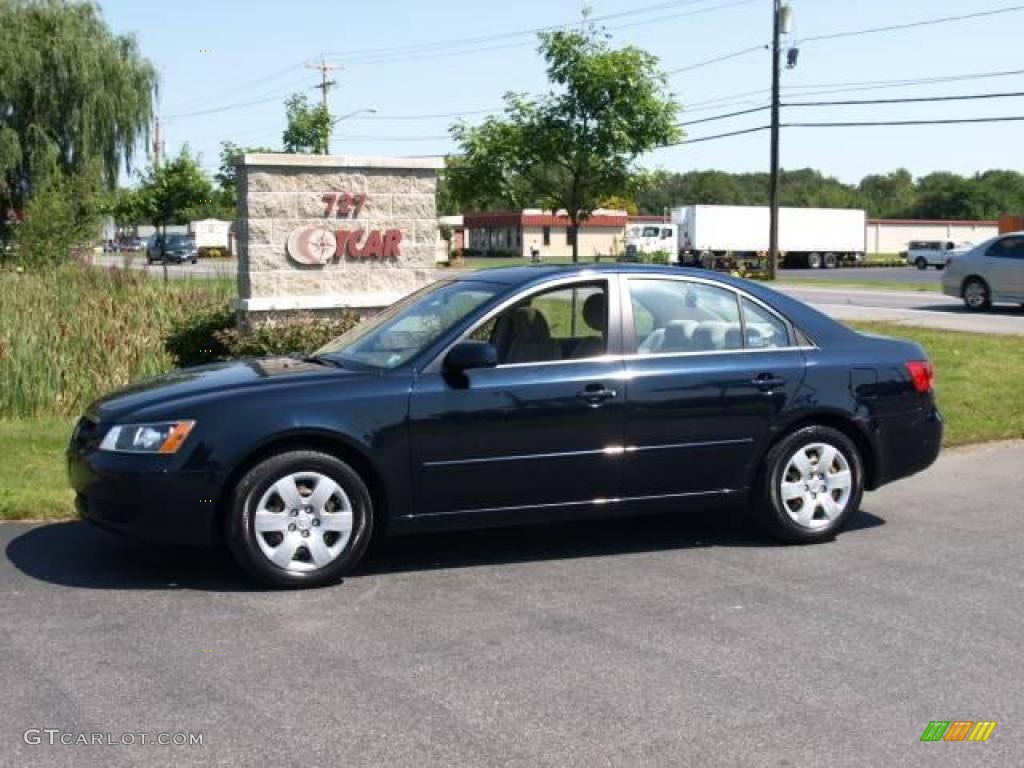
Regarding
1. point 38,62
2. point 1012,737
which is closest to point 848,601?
point 1012,737

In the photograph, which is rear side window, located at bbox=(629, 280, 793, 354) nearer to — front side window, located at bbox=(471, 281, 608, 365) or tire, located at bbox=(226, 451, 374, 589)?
front side window, located at bbox=(471, 281, 608, 365)

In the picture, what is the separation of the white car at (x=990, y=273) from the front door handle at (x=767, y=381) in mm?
17172

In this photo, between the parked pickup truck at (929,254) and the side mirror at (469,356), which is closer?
the side mirror at (469,356)

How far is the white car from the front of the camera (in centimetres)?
2241

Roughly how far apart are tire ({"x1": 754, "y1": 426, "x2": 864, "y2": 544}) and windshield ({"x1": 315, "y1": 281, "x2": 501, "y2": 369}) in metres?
1.80

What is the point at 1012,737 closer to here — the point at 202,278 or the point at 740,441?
the point at 740,441

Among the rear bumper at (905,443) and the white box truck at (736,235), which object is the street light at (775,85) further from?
the rear bumper at (905,443)

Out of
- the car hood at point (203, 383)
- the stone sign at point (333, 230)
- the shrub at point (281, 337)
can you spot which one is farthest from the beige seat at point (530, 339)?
the stone sign at point (333, 230)

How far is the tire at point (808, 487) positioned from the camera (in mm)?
6879

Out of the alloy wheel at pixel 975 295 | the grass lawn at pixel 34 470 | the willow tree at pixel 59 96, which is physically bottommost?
the grass lawn at pixel 34 470

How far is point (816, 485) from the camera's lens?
22.9ft

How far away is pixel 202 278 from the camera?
17312mm

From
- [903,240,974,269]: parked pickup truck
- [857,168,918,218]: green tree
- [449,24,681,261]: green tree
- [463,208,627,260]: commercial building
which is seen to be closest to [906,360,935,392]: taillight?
[449,24,681,261]: green tree

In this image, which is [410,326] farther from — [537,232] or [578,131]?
[537,232]
